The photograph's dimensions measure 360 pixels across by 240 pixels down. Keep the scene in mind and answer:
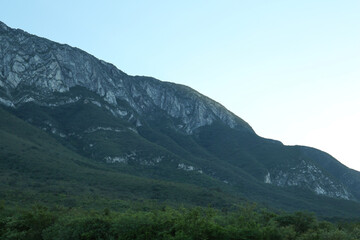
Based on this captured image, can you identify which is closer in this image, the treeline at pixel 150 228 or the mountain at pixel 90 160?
the treeline at pixel 150 228

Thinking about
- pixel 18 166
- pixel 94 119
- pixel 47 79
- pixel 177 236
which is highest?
pixel 47 79

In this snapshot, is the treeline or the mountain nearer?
the treeline

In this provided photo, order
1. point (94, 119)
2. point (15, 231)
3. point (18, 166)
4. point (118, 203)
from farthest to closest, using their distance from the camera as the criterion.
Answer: point (94, 119) < point (18, 166) < point (118, 203) < point (15, 231)

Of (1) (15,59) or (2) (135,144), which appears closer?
(2) (135,144)

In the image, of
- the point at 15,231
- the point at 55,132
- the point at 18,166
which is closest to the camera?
the point at 15,231

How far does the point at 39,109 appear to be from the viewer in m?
174

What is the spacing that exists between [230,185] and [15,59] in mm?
129805

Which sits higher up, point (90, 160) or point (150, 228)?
point (150, 228)

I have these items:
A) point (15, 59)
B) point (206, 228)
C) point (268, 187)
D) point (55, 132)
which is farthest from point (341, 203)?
point (15, 59)

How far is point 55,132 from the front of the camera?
165750 millimetres

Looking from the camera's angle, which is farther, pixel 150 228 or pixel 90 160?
pixel 90 160

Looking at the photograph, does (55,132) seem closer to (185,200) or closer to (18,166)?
(18,166)

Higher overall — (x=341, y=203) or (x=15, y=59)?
(x=15, y=59)

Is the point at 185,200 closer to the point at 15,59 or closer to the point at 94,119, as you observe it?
the point at 94,119
